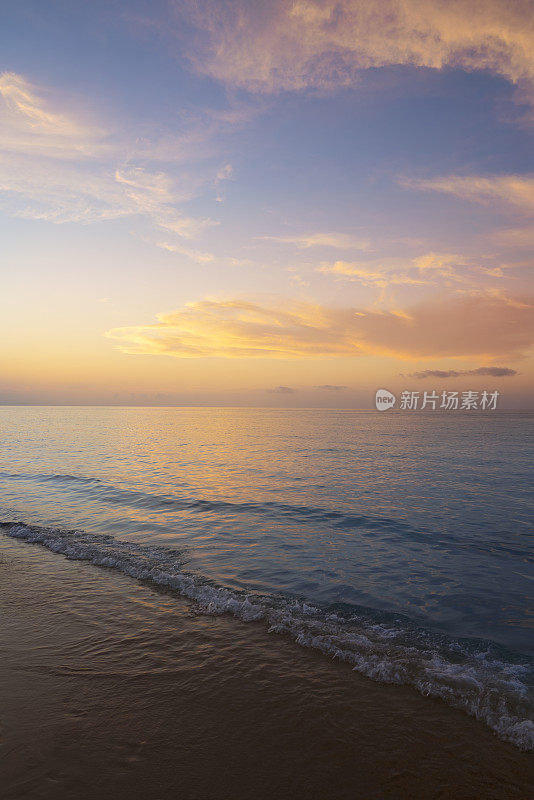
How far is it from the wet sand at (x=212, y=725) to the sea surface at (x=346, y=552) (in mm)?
895

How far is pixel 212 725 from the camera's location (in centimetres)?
597

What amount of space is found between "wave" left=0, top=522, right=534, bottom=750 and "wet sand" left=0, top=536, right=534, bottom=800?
0.39 metres

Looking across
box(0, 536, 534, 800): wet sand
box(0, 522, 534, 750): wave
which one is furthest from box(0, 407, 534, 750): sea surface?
box(0, 536, 534, 800): wet sand

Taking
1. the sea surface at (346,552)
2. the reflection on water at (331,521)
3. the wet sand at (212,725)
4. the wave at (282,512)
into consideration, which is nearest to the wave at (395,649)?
the sea surface at (346,552)

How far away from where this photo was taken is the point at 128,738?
561 cm

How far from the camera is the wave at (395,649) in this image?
686cm

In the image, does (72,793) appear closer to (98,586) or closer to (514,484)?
(98,586)

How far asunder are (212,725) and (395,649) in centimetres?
450

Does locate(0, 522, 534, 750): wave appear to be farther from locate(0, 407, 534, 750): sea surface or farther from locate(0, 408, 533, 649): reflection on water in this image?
locate(0, 408, 533, 649): reflection on water

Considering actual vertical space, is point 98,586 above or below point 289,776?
below

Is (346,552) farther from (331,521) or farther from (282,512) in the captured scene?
(282,512)

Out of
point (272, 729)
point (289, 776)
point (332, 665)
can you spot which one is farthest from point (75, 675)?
point (332, 665)

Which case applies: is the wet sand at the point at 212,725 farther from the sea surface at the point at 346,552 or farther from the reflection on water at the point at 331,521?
the reflection on water at the point at 331,521

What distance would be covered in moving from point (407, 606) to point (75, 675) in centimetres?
836
